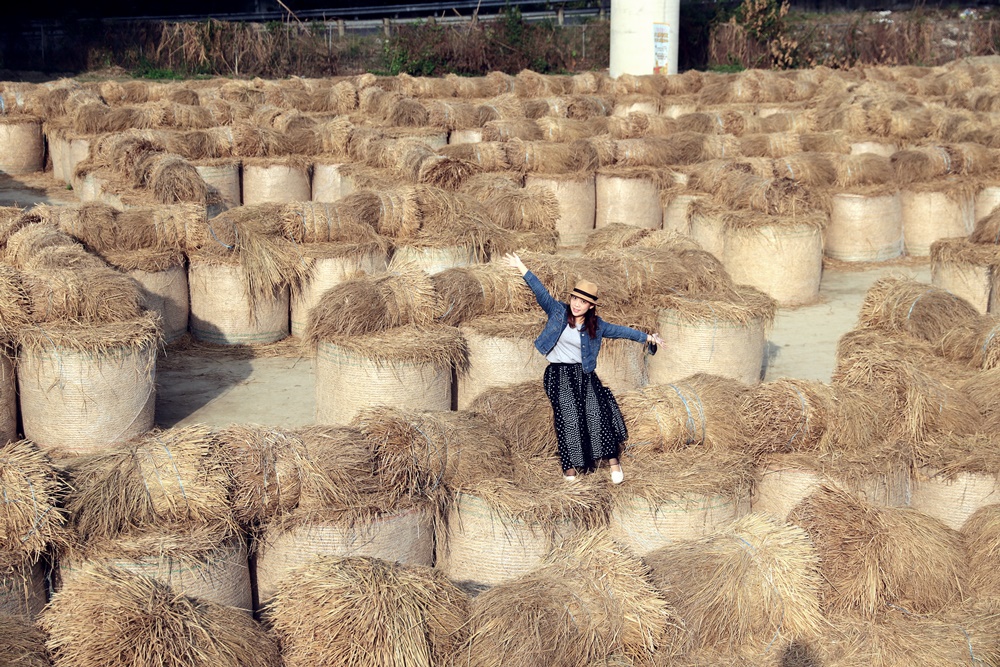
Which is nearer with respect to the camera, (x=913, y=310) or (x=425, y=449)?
(x=425, y=449)

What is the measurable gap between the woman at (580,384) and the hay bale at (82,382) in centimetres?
305

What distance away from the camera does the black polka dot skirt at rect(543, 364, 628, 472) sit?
6.47 meters

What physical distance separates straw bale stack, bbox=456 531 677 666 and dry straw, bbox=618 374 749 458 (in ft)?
4.97

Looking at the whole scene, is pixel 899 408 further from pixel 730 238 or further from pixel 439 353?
pixel 730 238

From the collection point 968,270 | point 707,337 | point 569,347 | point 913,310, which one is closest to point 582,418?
point 569,347

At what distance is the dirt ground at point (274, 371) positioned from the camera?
8.91m

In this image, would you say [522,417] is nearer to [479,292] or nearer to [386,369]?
[386,369]

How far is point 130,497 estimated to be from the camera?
558 centimetres

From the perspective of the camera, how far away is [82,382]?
770 cm

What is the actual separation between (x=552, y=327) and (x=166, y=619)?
291 centimetres

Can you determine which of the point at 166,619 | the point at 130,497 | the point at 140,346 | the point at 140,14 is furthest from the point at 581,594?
the point at 140,14

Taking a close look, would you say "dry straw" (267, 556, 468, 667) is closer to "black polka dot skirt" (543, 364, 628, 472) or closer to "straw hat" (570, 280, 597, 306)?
"black polka dot skirt" (543, 364, 628, 472)

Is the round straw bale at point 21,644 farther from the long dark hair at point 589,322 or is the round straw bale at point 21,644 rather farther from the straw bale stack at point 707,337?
the straw bale stack at point 707,337

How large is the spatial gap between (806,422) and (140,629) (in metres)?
4.01
